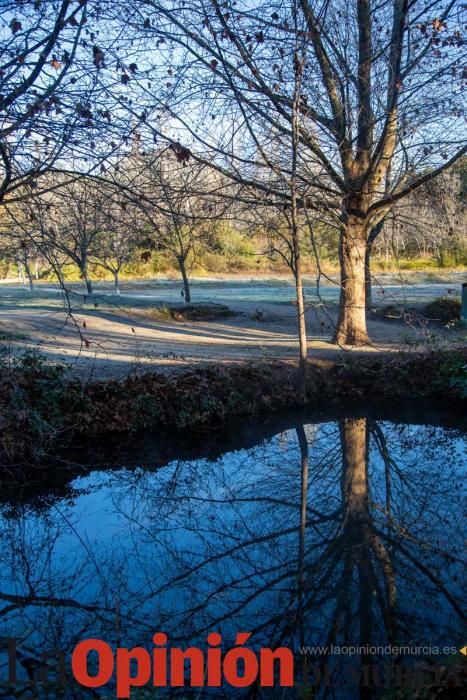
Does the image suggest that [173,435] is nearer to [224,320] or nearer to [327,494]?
[327,494]

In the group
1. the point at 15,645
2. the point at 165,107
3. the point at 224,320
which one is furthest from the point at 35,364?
the point at 224,320

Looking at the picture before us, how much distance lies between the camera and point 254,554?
628 cm

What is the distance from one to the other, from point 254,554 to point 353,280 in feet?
29.4

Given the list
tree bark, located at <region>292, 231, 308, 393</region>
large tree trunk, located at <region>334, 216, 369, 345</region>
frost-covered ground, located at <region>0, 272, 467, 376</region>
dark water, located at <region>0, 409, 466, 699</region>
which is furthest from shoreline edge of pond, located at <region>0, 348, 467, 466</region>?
Answer: large tree trunk, located at <region>334, 216, 369, 345</region>

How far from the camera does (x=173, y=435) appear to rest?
33.4ft

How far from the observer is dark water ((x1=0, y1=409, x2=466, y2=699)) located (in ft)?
15.4

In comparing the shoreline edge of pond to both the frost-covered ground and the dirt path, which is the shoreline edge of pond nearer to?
the dirt path

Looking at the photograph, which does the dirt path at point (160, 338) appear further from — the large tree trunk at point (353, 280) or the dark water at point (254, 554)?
the dark water at point (254, 554)

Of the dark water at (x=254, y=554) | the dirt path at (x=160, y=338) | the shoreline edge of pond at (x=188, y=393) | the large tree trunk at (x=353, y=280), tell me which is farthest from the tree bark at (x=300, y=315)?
the large tree trunk at (x=353, y=280)

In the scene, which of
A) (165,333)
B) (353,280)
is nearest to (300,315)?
(353,280)

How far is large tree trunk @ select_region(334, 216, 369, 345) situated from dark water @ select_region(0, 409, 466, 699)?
4475 millimetres

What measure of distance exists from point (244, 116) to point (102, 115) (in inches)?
142

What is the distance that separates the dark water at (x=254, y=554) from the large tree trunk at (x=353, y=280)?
447cm

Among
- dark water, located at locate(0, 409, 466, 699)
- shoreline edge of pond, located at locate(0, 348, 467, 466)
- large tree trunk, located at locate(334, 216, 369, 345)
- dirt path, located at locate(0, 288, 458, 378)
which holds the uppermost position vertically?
large tree trunk, located at locate(334, 216, 369, 345)
